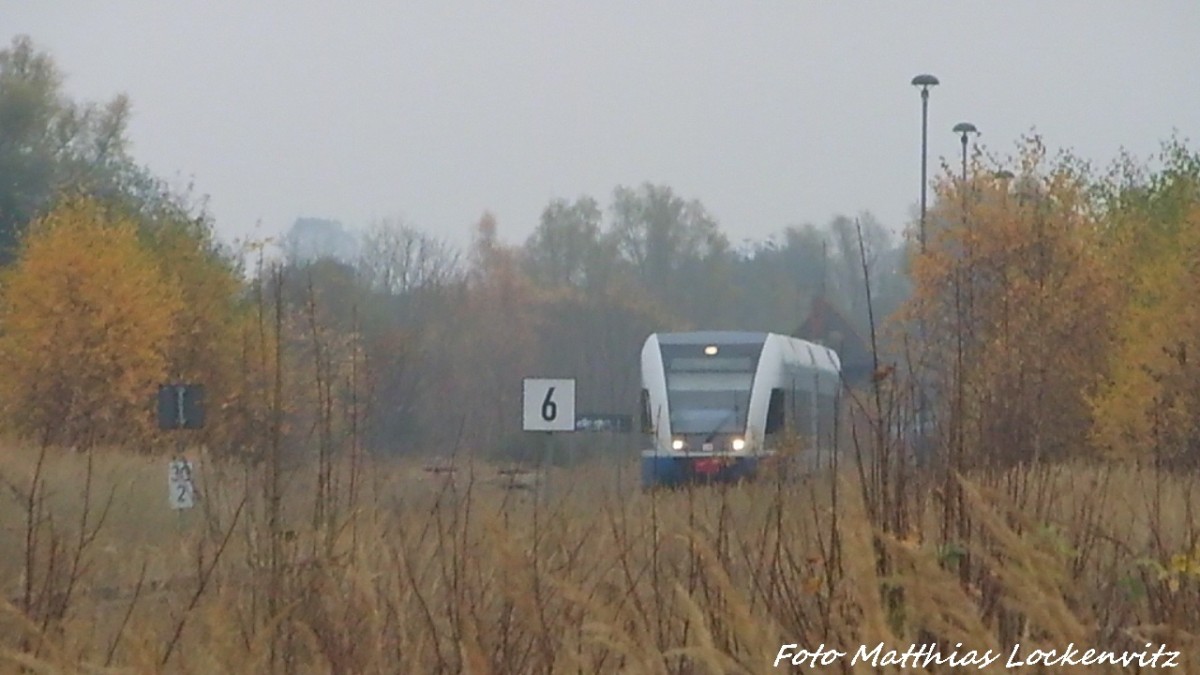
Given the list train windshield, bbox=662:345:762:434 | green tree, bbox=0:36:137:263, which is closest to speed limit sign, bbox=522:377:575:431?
train windshield, bbox=662:345:762:434

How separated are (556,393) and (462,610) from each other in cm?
1881

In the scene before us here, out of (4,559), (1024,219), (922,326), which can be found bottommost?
(4,559)

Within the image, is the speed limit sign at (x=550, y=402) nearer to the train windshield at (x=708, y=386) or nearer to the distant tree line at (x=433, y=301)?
the distant tree line at (x=433, y=301)

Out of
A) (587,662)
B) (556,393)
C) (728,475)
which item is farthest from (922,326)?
(556,393)

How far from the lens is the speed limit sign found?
24016 mm

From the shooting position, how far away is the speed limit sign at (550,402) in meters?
24.0

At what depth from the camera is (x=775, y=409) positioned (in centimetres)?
2930

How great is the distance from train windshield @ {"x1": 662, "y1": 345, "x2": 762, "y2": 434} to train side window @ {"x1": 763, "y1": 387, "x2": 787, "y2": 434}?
0.36m

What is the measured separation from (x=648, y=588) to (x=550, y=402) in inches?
669

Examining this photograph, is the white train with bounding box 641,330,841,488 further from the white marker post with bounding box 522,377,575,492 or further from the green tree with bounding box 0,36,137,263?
the green tree with bounding box 0,36,137,263

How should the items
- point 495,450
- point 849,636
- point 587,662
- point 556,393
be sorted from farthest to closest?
point 556,393 → point 495,450 → point 587,662 → point 849,636

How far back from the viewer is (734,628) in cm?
444

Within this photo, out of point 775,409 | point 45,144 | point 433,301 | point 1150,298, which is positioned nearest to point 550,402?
point 775,409

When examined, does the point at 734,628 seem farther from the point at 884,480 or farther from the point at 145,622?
the point at 145,622
